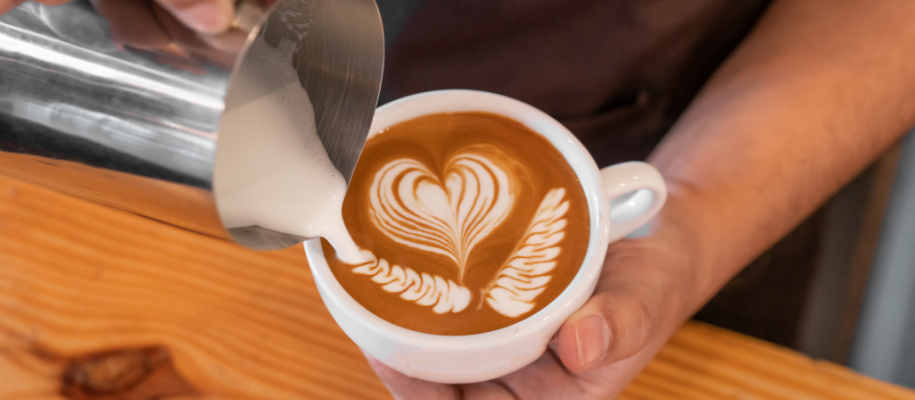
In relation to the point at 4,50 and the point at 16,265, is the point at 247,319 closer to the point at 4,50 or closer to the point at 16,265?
the point at 16,265

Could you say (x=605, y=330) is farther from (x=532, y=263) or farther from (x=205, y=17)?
(x=205, y=17)

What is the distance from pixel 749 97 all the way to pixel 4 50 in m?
0.98

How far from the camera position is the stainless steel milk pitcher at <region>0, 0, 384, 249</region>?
340mm

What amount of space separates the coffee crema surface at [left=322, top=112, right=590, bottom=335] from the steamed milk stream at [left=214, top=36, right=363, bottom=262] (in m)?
0.06

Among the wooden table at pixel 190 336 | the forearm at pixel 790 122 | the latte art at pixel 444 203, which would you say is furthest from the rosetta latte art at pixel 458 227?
the forearm at pixel 790 122

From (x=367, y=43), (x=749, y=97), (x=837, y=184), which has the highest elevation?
(x=367, y=43)

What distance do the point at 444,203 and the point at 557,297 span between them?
197mm

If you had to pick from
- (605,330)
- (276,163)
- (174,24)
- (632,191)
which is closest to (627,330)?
(605,330)

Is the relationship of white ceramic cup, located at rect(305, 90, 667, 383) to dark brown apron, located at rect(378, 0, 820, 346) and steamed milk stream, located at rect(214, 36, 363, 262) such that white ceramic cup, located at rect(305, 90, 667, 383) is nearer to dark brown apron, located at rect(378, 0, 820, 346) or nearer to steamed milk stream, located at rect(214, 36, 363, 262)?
steamed milk stream, located at rect(214, 36, 363, 262)

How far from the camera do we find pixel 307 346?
0.77 meters

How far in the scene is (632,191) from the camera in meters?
0.69

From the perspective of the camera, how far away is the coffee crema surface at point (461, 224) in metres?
0.62

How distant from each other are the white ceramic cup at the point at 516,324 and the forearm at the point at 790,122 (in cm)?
26

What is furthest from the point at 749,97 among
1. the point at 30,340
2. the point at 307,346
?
the point at 30,340
